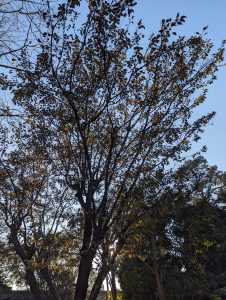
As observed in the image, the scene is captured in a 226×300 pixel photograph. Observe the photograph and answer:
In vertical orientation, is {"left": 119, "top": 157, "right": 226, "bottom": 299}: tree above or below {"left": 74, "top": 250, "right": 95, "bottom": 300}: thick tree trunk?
above

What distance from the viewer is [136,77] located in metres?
8.25

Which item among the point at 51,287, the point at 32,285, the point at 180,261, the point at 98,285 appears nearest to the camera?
the point at 98,285

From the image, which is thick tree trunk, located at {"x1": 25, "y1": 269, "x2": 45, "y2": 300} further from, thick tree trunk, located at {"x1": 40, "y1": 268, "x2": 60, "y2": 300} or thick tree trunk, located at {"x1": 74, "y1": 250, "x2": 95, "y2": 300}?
thick tree trunk, located at {"x1": 74, "y1": 250, "x2": 95, "y2": 300}

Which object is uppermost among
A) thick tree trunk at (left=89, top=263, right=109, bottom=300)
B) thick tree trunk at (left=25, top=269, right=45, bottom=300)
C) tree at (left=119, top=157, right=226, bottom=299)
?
tree at (left=119, top=157, right=226, bottom=299)

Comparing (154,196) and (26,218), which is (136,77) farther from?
(26,218)

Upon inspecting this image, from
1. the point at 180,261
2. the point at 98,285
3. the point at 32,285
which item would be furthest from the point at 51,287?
the point at 180,261

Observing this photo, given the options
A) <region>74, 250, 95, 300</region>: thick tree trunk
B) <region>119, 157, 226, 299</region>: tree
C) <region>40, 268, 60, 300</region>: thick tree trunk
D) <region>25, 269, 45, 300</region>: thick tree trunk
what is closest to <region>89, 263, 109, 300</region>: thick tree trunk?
<region>74, 250, 95, 300</region>: thick tree trunk

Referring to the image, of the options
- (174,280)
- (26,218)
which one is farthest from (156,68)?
(174,280)

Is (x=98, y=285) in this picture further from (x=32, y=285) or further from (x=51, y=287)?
(x=32, y=285)

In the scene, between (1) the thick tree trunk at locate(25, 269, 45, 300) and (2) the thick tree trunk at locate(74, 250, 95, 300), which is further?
(1) the thick tree trunk at locate(25, 269, 45, 300)

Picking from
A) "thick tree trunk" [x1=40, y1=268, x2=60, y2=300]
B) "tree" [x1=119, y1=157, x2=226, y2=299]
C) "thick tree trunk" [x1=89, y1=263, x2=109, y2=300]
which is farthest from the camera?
"tree" [x1=119, y1=157, x2=226, y2=299]

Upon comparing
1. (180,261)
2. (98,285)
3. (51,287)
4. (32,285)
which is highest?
(180,261)

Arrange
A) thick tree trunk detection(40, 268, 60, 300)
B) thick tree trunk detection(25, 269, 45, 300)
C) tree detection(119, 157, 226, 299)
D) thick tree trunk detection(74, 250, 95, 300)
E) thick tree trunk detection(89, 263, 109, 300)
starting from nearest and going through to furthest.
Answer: thick tree trunk detection(74, 250, 95, 300), thick tree trunk detection(89, 263, 109, 300), thick tree trunk detection(40, 268, 60, 300), thick tree trunk detection(25, 269, 45, 300), tree detection(119, 157, 226, 299)

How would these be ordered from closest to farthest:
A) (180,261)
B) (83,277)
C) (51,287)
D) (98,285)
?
(83,277)
(98,285)
(51,287)
(180,261)
